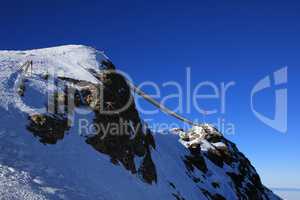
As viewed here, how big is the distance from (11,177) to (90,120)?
39.7ft

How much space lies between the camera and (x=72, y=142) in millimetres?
29203

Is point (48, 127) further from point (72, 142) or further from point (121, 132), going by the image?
point (121, 132)

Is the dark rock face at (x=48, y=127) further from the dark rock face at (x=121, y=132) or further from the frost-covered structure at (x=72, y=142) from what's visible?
the dark rock face at (x=121, y=132)

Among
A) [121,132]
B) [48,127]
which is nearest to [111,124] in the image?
[121,132]

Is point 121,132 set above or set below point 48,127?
below

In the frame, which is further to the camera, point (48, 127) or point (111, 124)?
point (111, 124)

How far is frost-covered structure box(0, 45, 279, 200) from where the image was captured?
2372 cm

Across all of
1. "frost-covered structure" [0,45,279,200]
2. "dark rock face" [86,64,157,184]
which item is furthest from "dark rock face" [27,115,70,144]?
"dark rock face" [86,64,157,184]

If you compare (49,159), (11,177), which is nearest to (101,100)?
(49,159)

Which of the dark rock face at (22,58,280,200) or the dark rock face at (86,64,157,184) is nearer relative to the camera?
the dark rock face at (22,58,280,200)

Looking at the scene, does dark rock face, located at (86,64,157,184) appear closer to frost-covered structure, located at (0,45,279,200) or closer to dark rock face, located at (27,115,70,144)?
frost-covered structure, located at (0,45,279,200)

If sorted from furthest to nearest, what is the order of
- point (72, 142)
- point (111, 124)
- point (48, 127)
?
point (111, 124) < point (72, 142) < point (48, 127)

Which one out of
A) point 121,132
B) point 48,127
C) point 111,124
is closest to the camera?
point 48,127

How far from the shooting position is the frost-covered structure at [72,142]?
23.7 m
